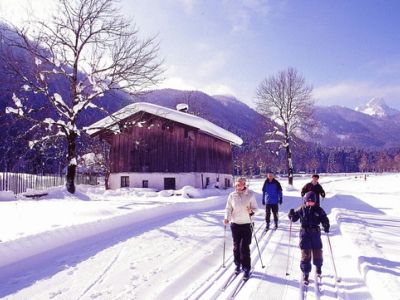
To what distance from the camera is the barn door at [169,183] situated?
29.1 meters

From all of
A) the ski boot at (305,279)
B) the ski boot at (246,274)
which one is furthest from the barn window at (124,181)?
the ski boot at (305,279)

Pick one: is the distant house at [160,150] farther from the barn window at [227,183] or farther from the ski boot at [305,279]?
the ski boot at [305,279]

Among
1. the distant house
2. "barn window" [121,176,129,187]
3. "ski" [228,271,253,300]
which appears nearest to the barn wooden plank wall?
the distant house

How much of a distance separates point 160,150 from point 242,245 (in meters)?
22.6

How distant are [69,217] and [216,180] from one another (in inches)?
853

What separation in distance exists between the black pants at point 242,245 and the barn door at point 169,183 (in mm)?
21631

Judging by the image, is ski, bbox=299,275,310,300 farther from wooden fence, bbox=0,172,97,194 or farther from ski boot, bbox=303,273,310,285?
wooden fence, bbox=0,172,97,194

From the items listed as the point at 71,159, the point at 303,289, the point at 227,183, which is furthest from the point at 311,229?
the point at 227,183

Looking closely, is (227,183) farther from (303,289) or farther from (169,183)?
(303,289)

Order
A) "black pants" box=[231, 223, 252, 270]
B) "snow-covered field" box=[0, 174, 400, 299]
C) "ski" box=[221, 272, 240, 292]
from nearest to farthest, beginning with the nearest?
"snow-covered field" box=[0, 174, 400, 299], "ski" box=[221, 272, 240, 292], "black pants" box=[231, 223, 252, 270]

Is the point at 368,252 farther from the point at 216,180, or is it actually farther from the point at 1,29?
the point at 216,180

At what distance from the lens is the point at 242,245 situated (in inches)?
293

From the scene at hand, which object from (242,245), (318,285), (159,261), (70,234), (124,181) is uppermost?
(124,181)

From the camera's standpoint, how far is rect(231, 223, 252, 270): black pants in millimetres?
7242
